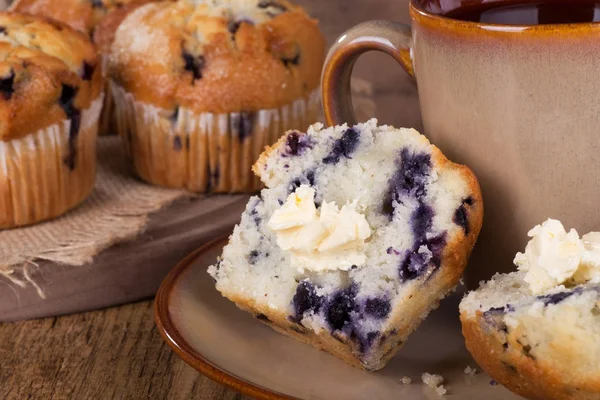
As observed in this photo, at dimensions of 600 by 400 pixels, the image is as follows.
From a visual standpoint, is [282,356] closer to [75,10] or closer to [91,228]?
[91,228]

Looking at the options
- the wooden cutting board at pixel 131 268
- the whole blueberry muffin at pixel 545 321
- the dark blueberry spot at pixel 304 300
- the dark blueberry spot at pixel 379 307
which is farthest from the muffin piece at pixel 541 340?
the wooden cutting board at pixel 131 268

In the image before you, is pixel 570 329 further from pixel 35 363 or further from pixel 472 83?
pixel 35 363

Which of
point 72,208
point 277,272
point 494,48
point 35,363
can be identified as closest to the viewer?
point 494,48

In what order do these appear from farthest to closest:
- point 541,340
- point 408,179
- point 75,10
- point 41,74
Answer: point 75,10, point 41,74, point 408,179, point 541,340

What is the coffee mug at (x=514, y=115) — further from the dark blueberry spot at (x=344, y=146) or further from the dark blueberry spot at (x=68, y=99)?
the dark blueberry spot at (x=68, y=99)

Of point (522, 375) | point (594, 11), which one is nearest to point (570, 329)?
point (522, 375)

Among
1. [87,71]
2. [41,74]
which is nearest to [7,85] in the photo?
[41,74]

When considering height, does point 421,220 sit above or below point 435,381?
above
